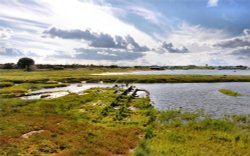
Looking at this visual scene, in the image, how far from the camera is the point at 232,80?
122 metres

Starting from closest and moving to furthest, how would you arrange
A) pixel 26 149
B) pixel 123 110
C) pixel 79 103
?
pixel 26 149 → pixel 123 110 → pixel 79 103

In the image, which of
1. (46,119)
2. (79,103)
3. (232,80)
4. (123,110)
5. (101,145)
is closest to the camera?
(101,145)

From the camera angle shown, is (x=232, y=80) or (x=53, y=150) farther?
(x=232, y=80)

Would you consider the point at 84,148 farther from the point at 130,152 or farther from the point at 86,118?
Answer: the point at 86,118

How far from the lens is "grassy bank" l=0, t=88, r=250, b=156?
23594mm

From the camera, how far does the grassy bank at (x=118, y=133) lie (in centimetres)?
2359

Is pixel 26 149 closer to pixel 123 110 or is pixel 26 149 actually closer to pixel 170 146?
pixel 170 146

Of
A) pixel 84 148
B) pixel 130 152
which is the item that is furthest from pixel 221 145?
pixel 84 148

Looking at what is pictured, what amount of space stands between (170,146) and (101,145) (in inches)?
256

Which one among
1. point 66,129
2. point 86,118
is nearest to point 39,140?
point 66,129

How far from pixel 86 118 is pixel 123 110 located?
8143 mm

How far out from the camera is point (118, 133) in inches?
1148

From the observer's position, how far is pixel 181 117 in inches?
1531

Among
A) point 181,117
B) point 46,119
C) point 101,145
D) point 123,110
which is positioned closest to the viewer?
point 101,145
